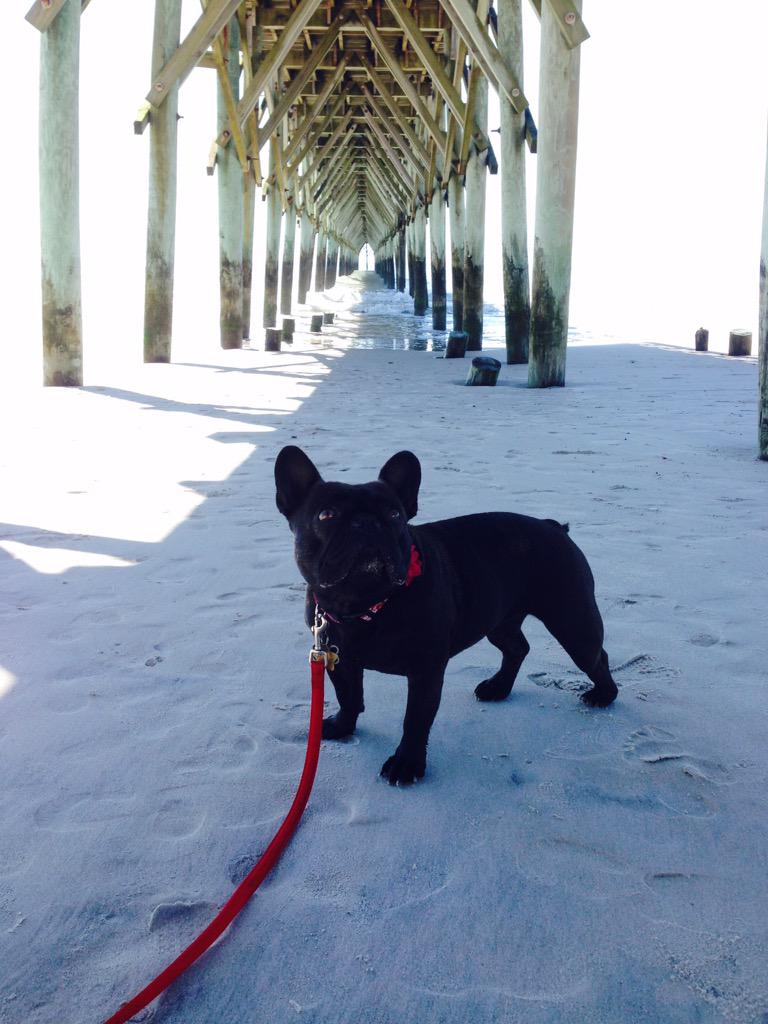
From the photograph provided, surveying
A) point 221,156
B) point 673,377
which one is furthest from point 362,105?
point 673,377

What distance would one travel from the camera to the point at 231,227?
15375 mm

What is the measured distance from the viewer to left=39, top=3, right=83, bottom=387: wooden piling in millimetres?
8977

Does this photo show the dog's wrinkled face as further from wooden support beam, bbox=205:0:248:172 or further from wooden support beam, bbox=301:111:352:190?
wooden support beam, bbox=301:111:352:190

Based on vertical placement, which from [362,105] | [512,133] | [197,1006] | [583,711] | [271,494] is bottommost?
[197,1006]

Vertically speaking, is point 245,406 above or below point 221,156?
below

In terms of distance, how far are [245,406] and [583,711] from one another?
6895 mm

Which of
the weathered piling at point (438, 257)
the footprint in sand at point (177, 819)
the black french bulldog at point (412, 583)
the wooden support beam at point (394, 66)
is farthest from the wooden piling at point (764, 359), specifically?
the weathered piling at point (438, 257)

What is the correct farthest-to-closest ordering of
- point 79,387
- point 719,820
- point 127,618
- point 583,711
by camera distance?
point 79,387 < point 127,618 < point 583,711 < point 719,820

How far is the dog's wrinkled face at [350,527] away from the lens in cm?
205

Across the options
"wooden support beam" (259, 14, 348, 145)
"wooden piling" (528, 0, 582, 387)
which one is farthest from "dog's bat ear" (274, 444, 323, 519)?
"wooden support beam" (259, 14, 348, 145)

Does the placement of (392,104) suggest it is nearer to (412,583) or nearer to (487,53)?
(487,53)

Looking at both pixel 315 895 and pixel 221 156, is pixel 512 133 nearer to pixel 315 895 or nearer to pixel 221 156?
pixel 221 156

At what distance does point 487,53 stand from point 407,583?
1058cm

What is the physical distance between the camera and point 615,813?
215 centimetres
